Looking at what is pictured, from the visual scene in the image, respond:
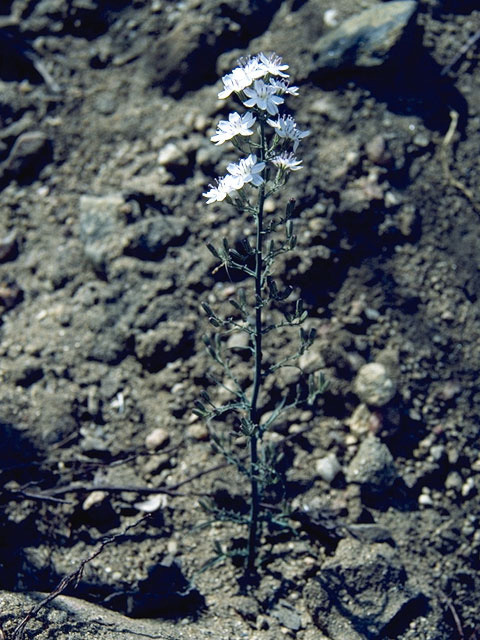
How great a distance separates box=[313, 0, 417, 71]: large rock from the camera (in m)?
3.61

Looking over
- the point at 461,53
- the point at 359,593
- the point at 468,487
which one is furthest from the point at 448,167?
the point at 359,593

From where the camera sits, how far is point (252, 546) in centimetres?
260

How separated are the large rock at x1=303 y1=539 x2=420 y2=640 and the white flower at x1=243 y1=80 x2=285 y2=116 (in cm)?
195

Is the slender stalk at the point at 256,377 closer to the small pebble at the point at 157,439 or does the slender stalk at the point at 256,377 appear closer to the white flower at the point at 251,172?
the white flower at the point at 251,172

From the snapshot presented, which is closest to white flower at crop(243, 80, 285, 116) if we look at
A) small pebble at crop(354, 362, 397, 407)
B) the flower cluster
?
the flower cluster

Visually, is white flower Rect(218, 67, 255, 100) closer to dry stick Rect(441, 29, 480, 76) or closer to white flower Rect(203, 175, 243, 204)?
white flower Rect(203, 175, 243, 204)

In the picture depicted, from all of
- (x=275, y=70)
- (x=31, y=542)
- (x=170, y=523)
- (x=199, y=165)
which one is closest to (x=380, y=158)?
(x=199, y=165)

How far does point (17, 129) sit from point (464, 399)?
3.36 meters

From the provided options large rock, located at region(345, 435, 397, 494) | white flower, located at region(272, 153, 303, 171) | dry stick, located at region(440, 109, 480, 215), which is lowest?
large rock, located at region(345, 435, 397, 494)

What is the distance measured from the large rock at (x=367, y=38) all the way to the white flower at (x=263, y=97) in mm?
2075

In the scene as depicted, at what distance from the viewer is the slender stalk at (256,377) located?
1971 millimetres

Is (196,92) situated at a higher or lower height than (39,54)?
lower

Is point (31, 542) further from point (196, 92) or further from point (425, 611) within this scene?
point (196, 92)

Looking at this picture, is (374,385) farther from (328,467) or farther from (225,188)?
(225,188)
